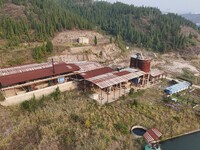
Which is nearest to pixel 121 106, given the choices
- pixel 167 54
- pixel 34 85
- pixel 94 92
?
pixel 94 92

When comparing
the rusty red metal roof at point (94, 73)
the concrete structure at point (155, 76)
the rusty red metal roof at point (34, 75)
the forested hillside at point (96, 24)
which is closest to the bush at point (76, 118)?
the rusty red metal roof at point (94, 73)

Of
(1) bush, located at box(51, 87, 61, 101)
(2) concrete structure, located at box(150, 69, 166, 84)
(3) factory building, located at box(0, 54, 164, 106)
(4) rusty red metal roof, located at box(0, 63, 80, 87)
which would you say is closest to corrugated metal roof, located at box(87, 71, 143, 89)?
(3) factory building, located at box(0, 54, 164, 106)

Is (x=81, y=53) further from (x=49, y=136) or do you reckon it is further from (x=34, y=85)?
(x=49, y=136)

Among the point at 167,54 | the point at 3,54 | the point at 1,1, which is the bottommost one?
the point at 167,54

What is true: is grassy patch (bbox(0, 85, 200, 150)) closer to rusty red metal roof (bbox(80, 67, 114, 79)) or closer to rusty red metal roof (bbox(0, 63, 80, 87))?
rusty red metal roof (bbox(80, 67, 114, 79))

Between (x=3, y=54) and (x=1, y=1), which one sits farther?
(x=1, y=1)

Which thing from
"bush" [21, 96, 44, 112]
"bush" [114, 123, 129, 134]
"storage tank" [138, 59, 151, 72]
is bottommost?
"bush" [114, 123, 129, 134]

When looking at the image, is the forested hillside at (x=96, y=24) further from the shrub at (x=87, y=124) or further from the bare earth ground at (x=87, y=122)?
the shrub at (x=87, y=124)

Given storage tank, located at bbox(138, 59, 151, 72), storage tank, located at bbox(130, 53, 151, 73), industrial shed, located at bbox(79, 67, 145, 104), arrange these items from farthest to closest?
storage tank, located at bbox(130, 53, 151, 73), storage tank, located at bbox(138, 59, 151, 72), industrial shed, located at bbox(79, 67, 145, 104)
